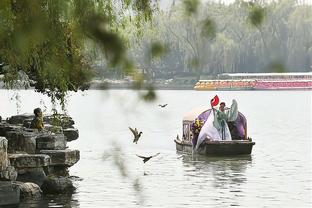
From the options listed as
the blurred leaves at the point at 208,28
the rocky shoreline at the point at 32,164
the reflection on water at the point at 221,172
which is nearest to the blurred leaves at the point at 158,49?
the blurred leaves at the point at 208,28

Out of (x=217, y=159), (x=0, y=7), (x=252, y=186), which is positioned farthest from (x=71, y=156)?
(x=0, y=7)

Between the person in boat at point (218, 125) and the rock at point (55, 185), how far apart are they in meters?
13.4

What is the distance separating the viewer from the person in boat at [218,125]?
1436 inches

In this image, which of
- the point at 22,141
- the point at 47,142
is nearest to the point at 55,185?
the point at 47,142

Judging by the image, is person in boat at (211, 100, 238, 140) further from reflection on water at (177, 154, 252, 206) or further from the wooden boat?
reflection on water at (177, 154, 252, 206)

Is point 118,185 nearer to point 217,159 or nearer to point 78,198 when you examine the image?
point 78,198

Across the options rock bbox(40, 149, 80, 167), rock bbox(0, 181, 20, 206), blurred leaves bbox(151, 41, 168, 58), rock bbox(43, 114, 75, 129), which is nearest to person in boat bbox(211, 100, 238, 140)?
rock bbox(43, 114, 75, 129)

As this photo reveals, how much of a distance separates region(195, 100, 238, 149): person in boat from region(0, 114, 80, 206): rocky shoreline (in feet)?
36.0

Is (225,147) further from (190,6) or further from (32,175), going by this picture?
(190,6)

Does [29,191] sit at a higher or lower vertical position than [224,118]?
lower

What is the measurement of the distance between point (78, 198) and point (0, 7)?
55.4ft

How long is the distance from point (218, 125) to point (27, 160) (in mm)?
15461

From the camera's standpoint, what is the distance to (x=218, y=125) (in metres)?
36.8

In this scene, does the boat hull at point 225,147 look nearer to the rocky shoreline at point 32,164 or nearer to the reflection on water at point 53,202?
the rocky shoreline at point 32,164
